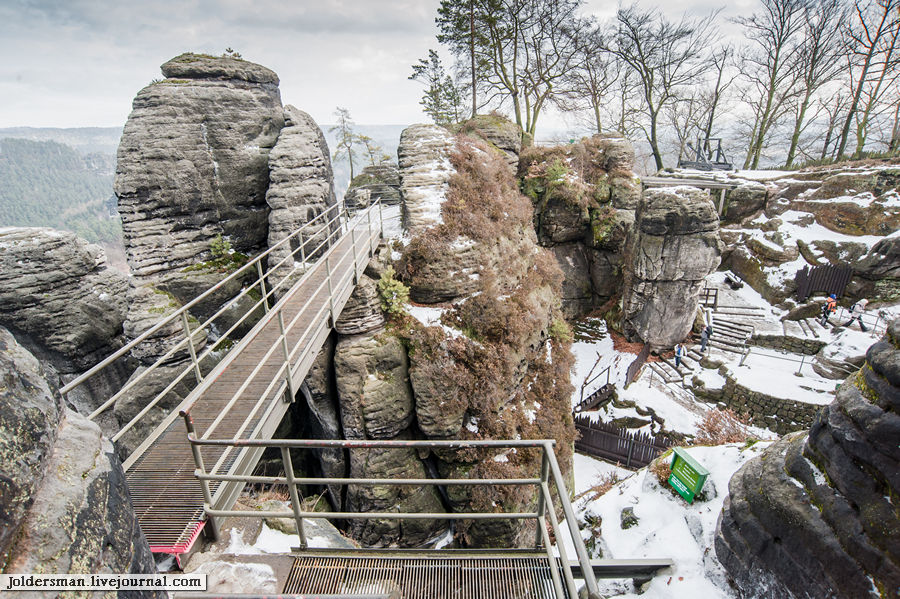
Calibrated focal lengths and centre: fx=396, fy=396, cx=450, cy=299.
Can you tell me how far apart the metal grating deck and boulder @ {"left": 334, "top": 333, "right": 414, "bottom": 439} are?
6.03 metres

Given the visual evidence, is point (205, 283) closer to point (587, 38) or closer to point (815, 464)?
point (815, 464)

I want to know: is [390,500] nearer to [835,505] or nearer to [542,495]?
[542,495]

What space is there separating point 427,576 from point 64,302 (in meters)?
15.4

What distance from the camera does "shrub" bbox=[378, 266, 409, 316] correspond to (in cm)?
1035

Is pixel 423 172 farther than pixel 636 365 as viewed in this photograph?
No

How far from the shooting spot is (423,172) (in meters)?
12.8

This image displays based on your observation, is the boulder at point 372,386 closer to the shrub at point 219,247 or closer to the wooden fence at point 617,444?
the shrub at point 219,247

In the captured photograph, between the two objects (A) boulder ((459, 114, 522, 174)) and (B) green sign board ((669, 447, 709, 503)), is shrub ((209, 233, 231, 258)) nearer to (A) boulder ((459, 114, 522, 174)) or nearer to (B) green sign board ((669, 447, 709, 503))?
(A) boulder ((459, 114, 522, 174))

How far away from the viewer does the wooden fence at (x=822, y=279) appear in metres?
18.9

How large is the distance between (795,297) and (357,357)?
22.1 m

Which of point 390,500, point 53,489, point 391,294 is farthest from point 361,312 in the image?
point 53,489

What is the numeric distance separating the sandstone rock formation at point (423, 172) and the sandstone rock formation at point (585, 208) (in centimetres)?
960

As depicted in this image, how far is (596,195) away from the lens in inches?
886

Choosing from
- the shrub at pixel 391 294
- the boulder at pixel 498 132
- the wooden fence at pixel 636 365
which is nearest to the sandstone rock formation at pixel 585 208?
the boulder at pixel 498 132
